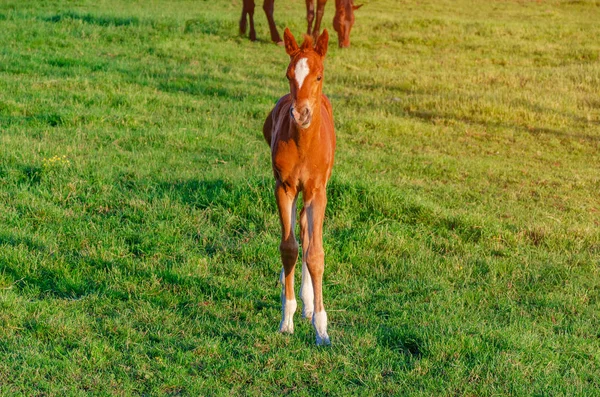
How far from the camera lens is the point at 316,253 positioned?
4422 millimetres

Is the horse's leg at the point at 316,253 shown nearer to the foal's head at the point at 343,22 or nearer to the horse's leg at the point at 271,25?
the horse's leg at the point at 271,25

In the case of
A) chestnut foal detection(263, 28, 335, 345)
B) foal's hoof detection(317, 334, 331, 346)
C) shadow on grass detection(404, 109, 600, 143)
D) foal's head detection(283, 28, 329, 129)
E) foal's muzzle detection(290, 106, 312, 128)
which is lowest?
foal's hoof detection(317, 334, 331, 346)

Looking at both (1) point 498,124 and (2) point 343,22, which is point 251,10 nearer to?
(2) point 343,22

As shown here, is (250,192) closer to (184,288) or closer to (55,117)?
(184,288)

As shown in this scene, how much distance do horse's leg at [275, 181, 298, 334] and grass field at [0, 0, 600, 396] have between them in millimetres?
130

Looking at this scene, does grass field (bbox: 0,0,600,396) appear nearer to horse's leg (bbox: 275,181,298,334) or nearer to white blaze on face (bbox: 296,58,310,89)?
horse's leg (bbox: 275,181,298,334)

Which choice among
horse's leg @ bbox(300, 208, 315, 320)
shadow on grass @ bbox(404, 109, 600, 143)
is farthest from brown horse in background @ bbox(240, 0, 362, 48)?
horse's leg @ bbox(300, 208, 315, 320)

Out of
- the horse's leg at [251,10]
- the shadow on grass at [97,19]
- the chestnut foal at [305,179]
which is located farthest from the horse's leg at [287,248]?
the shadow on grass at [97,19]

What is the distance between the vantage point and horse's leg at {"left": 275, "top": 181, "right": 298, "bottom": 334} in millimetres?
4414

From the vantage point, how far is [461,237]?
21.1ft

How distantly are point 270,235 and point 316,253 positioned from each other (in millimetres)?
1764

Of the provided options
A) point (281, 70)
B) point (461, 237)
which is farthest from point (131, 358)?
point (281, 70)

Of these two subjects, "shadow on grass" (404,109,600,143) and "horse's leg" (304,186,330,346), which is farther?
"shadow on grass" (404,109,600,143)

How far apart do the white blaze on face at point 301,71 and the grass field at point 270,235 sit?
1.55 metres
